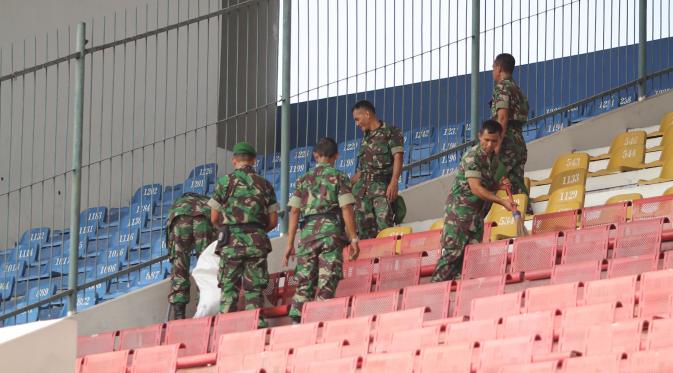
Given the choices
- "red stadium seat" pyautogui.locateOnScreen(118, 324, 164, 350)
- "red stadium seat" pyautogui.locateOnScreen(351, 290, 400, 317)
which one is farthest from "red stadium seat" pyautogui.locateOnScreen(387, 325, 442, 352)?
"red stadium seat" pyautogui.locateOnScreen(118, 324, 164, 350)

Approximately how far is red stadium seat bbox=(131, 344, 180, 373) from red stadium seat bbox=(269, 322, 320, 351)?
0.66m

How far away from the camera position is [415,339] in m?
8.14

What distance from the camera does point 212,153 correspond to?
1716 cm

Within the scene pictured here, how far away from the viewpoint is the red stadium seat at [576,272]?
876 cm

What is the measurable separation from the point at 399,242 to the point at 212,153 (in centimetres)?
642

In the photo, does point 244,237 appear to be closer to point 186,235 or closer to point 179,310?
point 186,235

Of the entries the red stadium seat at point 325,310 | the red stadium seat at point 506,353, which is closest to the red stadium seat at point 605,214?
the red stadium seat at point 325,310

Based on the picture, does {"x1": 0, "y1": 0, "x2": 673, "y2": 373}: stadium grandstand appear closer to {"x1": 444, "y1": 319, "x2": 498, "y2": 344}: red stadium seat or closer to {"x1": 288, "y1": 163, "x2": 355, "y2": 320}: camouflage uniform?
{"x1": 444, "y1": 319, "x2": 498, "y2": 344}: red stadium seat

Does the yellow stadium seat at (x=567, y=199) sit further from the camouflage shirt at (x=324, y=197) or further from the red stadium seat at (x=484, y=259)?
the camouflage shirt at (x=324, y=197)

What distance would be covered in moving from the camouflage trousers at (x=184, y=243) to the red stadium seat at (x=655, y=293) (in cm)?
456

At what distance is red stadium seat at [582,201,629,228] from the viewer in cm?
1013

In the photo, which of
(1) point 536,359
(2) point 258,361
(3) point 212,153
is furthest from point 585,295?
(3) point 212,153

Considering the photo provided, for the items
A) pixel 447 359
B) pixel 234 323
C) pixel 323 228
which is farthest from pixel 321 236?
pixel 447 359

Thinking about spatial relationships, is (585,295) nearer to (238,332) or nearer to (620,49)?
(238,332)
